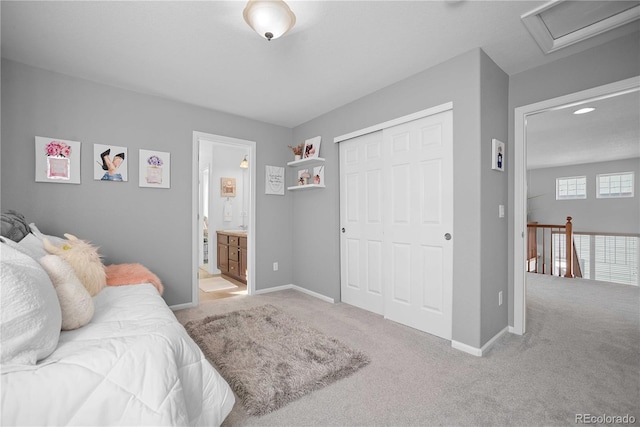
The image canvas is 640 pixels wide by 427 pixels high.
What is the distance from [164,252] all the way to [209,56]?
2165mm

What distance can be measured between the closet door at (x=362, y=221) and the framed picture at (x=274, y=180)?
107cm

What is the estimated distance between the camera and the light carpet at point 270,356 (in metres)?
1.79

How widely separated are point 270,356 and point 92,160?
2594 millimetres

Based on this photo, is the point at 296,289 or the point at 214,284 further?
the point at 214,284

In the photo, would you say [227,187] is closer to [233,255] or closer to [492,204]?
[233,255]

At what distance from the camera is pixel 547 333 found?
267cm

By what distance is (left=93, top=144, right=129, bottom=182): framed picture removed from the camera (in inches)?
114

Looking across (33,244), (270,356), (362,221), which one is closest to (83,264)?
(33,244)

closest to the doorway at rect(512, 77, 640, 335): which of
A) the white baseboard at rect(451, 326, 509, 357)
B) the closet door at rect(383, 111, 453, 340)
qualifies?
the white baseboard at rect(451, 326, 509, 357)

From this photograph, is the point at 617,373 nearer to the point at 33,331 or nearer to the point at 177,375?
the point at 177,375

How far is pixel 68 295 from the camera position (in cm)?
137

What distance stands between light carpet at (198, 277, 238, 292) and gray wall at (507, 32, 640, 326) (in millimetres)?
3779

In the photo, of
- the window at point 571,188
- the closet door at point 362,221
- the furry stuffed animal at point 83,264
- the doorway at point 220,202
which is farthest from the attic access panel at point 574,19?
the window at point 571,188

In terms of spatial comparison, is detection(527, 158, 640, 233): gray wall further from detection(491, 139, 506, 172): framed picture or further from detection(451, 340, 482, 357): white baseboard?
detection(451, 340, 482, 357): white baseboard
